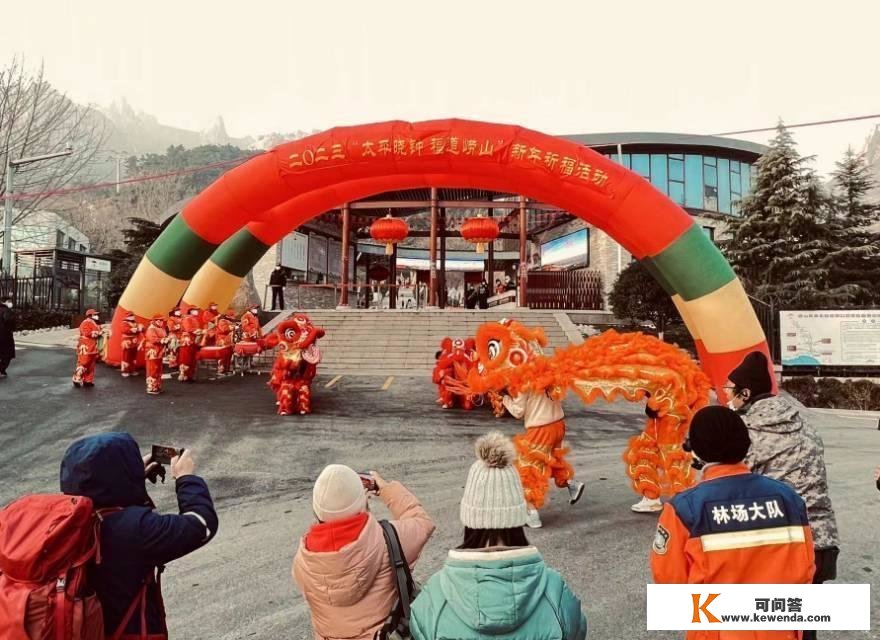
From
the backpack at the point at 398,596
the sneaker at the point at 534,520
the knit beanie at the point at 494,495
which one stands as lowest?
the sneaker at the point at 534,520

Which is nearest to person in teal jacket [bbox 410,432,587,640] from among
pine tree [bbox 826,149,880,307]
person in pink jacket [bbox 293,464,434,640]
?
person in pink jacket [bbox 293,464,434,640]

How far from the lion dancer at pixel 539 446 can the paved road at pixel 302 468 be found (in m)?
0.29

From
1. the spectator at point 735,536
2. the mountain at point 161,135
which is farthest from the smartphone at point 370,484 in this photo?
the mountain at point 161,135

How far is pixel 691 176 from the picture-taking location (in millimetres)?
22250

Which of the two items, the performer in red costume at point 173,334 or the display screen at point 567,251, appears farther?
the display screen at point 567,251

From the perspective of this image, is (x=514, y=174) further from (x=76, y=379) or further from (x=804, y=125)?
(x=76, y=379)

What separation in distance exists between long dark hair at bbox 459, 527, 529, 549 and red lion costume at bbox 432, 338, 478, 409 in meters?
6.71

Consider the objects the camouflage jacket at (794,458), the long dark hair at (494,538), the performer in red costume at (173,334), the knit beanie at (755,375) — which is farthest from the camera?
the performer in red costume at (173,334)

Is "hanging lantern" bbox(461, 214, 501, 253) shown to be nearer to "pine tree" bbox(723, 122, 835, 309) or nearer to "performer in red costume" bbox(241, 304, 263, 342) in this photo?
"performer in red costume" bbox(241, 304, 263, 342)

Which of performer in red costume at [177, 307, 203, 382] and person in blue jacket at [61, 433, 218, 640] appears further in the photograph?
performer in red costume at [177, 307, 203, 382]

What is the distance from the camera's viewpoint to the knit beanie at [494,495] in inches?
58.8

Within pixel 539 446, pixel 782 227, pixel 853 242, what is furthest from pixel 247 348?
pixel 853 242

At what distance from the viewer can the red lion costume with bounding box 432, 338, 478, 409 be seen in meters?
8.41

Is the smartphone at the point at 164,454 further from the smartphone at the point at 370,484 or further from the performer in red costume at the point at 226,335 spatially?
the performer in red costume at the point at 226,335
